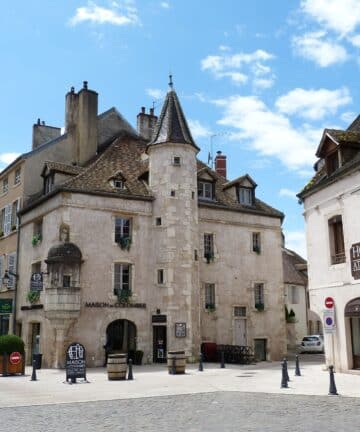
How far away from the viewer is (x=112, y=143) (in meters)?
32.9

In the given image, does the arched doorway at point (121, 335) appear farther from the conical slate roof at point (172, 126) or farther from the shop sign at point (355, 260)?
the shop sign at point (355, 260)

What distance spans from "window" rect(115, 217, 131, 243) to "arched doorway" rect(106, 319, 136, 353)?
4321 mm

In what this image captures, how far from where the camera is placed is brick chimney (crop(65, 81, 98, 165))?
32.0 metres

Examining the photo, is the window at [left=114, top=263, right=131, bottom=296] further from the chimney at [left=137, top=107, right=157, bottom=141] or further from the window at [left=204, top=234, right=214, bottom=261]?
the chimney at [left=137, top=107, right=157, bottom=141]

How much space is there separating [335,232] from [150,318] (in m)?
11.0

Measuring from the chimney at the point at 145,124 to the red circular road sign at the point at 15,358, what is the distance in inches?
727

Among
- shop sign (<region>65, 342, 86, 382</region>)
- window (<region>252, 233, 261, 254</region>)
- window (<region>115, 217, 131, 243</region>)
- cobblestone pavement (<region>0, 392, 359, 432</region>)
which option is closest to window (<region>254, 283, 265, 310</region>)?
window (<region>252, 233, 261, 254</region>)

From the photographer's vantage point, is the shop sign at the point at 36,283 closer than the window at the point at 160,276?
Yes

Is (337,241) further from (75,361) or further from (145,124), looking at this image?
(145,124)

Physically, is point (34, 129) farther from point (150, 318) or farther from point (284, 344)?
point (284, 344)

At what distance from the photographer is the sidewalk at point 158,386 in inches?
579

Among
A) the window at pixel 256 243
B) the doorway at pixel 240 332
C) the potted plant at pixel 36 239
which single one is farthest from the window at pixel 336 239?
the potted plant at pixel 36 239

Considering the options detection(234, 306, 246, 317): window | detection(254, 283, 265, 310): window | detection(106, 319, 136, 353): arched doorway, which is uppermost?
detection(254, 283, 265, 310): window

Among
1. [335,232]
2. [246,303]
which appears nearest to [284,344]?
[246,303]
